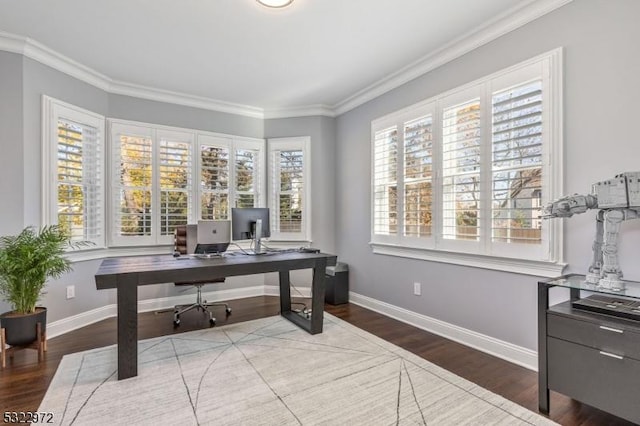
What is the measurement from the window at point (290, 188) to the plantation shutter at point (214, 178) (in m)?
0.66

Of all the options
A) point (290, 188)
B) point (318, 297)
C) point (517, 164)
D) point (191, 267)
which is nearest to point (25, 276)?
point (191, 267)

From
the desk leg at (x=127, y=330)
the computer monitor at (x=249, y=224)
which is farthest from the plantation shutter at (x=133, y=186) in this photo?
the desk leg at (x=127, y=330)

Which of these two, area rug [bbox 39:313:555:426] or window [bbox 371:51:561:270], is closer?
area rug [bbox 39:313:555:426]

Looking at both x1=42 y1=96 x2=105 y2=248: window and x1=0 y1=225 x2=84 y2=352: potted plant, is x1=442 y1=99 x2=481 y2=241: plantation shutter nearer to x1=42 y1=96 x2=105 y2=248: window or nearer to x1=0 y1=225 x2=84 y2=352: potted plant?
x1=0 y1=225 x2=84 y2=352: potted plant

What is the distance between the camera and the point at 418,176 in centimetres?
343

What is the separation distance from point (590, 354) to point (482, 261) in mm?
1103

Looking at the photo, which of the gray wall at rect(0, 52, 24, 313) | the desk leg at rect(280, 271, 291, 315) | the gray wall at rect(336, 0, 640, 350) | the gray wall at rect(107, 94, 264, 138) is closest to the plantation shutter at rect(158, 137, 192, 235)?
the gray wall at rect(107, 94, 264, 138)

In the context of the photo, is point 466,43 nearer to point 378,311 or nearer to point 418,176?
point 418,176

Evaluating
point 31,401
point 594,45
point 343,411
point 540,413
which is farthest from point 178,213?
point 594,45

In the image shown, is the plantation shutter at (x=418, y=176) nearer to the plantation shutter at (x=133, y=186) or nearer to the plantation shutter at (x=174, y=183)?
the plantation shutter at (x=174, y=183)

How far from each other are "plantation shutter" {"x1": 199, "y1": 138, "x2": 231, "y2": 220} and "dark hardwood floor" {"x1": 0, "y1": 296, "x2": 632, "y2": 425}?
Result: 1.37 meters

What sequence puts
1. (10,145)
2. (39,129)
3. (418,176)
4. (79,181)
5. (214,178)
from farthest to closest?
(214,178) → (79,181) → (418,176) → (39,129) → (10,145)

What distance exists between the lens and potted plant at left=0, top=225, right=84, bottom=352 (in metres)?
2.61

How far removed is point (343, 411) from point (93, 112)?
403 centimetres
